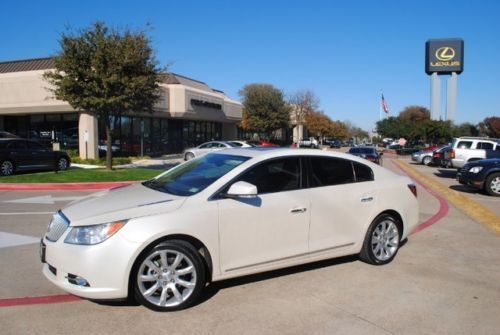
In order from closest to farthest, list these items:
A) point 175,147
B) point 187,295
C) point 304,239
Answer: point 187,295
point 304,239
point 175,147

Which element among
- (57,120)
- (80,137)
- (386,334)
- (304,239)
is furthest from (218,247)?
(57,120)

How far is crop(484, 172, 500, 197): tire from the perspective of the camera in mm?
13703

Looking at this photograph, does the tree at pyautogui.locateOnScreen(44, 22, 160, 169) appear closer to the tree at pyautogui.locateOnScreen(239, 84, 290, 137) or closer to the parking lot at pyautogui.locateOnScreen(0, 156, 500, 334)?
the parking lot at pyautogui.locateOnScreen(0, 156, 500, 334)

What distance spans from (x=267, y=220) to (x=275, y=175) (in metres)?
0.57

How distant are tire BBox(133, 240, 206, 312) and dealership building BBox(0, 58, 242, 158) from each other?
15.6 metres

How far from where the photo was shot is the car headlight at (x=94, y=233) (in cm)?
416

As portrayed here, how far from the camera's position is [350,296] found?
4891 mm

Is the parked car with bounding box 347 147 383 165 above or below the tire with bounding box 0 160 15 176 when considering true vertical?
above

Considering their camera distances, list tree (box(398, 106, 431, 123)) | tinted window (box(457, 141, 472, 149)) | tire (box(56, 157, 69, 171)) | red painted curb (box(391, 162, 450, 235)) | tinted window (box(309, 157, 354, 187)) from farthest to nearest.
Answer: tree (box(398, 106, 431, 123)), tinted window (box(457, 141, 472, 149)), tire (box(56, 157, 69, 171)), red painted curb (box(391, 162, 450, 235)), tinted window (box(309, 157, 354, 187))

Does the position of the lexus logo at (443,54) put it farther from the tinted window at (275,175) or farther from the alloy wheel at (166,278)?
the alloy wheel at (166,278)

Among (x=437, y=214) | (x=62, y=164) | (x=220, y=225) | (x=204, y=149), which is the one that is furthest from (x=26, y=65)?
(x=220, y=225)

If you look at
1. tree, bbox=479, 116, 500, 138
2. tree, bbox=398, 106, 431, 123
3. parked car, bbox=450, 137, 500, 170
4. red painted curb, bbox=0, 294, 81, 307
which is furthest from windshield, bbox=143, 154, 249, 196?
tree, bbox=398, 106, 431, 123

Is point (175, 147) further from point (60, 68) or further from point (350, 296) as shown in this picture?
point (350, 296)

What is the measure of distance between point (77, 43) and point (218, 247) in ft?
49.1
